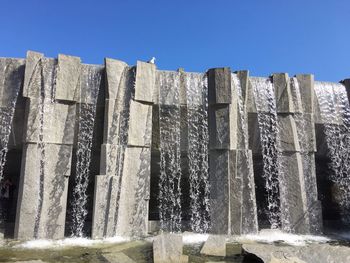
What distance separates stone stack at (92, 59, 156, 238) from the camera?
7984mm

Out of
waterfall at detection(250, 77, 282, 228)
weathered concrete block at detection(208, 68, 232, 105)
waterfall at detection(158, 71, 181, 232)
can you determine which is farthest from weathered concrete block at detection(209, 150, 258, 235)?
weathered concrete block at detection(208, 68, 232, 105)

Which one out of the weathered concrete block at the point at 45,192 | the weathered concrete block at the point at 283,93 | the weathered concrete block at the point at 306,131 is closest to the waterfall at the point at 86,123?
the weathered concrete block at the point at 45,192

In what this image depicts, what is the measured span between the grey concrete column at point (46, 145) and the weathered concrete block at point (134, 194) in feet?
3.97

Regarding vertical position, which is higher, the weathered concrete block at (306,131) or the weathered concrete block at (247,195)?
the weathered concrete block at (306,131)

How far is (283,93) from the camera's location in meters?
9.55

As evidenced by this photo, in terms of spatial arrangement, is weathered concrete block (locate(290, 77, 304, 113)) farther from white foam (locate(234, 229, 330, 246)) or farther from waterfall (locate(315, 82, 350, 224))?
white foam (locate(234, 229, 330, 246))

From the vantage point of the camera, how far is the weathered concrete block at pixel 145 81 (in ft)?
28.6

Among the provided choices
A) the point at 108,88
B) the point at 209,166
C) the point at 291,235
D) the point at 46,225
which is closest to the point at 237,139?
the point at 209,166

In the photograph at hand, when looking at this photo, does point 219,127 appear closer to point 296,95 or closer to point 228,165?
point 228,165

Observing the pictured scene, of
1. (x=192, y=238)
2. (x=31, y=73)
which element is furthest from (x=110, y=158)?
(x=31, y=73)

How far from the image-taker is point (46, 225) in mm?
7836

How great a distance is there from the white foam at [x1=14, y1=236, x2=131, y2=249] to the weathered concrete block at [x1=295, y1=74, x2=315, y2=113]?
5.46m

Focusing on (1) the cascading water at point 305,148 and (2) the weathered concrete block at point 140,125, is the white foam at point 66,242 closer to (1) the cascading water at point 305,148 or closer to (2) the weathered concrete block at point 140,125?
(2) the weathered concrete block at point 140,125

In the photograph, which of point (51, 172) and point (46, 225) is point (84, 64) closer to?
point (51, 172)
